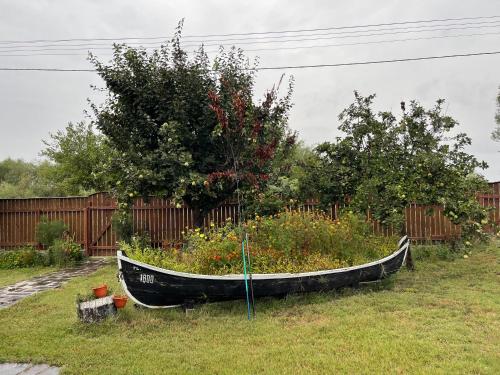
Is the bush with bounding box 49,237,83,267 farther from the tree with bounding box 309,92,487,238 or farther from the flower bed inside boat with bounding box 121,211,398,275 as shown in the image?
the tree with bounding box 309,92,487,238

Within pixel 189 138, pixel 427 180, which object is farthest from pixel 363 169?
pixel 189 138

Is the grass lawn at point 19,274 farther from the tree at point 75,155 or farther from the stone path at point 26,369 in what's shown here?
the tree at point 75,155

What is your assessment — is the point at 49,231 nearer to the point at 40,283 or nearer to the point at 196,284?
the point at 40,283

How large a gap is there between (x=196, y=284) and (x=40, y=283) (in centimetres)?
467

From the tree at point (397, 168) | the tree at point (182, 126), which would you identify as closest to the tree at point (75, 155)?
the tree at point (182, 126)

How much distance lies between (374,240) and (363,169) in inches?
56.6

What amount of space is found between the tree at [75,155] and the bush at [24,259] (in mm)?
7319

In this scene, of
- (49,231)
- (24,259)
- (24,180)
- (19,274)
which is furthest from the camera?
(24,180)

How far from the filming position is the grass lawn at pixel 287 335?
3557 mm

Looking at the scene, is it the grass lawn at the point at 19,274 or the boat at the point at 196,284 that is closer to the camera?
the boat at the point at 196,284

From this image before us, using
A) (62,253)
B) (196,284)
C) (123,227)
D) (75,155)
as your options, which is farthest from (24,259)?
(75,155)

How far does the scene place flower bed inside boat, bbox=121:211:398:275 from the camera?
568 cm

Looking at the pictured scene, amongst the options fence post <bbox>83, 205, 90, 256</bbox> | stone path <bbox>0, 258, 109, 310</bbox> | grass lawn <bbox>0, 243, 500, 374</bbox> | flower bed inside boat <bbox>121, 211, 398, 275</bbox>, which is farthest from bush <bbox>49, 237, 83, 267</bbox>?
flower bed inside boat <bbox>121, 211, 398, 275</bbox>

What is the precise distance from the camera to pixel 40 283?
8.05 m
